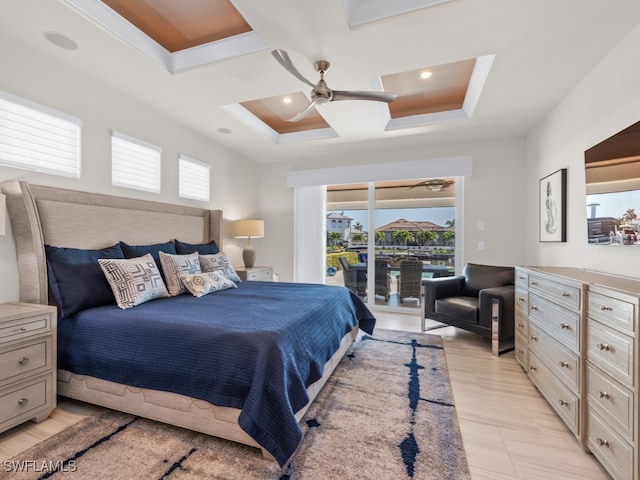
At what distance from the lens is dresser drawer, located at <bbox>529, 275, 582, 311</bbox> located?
1.73 meters

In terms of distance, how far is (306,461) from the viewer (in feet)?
5.05

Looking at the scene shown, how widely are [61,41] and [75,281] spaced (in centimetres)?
178

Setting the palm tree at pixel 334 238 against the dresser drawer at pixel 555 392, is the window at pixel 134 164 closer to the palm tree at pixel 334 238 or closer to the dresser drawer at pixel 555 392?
the palm tree at pixel 334 238

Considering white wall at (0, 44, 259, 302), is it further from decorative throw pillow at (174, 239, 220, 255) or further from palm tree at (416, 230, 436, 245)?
palm tree at (416, 230, 436, 245)

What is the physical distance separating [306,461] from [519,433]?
1.30 meters

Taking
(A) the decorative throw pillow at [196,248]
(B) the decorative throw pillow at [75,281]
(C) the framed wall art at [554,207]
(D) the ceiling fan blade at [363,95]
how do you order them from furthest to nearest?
(A) the decorative throw pillow at [196,248] → (C) the framed wall art at [554,207] → (D) the ceiling fan blade at [363,95] → (B) the decorative throw pillow at [75,281]

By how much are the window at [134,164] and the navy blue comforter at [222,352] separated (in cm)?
148

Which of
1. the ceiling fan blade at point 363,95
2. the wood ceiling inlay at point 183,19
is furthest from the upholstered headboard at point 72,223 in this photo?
the ceiling fan blade at point 363,95

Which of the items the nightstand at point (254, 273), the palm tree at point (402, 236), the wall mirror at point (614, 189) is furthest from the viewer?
the palm tree at point (402, 236)

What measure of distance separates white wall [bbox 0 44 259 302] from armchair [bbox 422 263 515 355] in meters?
3.07

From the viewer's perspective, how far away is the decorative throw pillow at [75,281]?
6.96 feet

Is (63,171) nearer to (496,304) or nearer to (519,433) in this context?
(519,433)

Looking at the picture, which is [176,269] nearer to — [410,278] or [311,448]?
[311,448]

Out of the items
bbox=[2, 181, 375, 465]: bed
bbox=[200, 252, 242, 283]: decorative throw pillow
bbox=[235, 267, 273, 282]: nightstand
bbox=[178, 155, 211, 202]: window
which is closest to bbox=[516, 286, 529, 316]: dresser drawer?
bbox=[2, 181, 375, 465]: bed
